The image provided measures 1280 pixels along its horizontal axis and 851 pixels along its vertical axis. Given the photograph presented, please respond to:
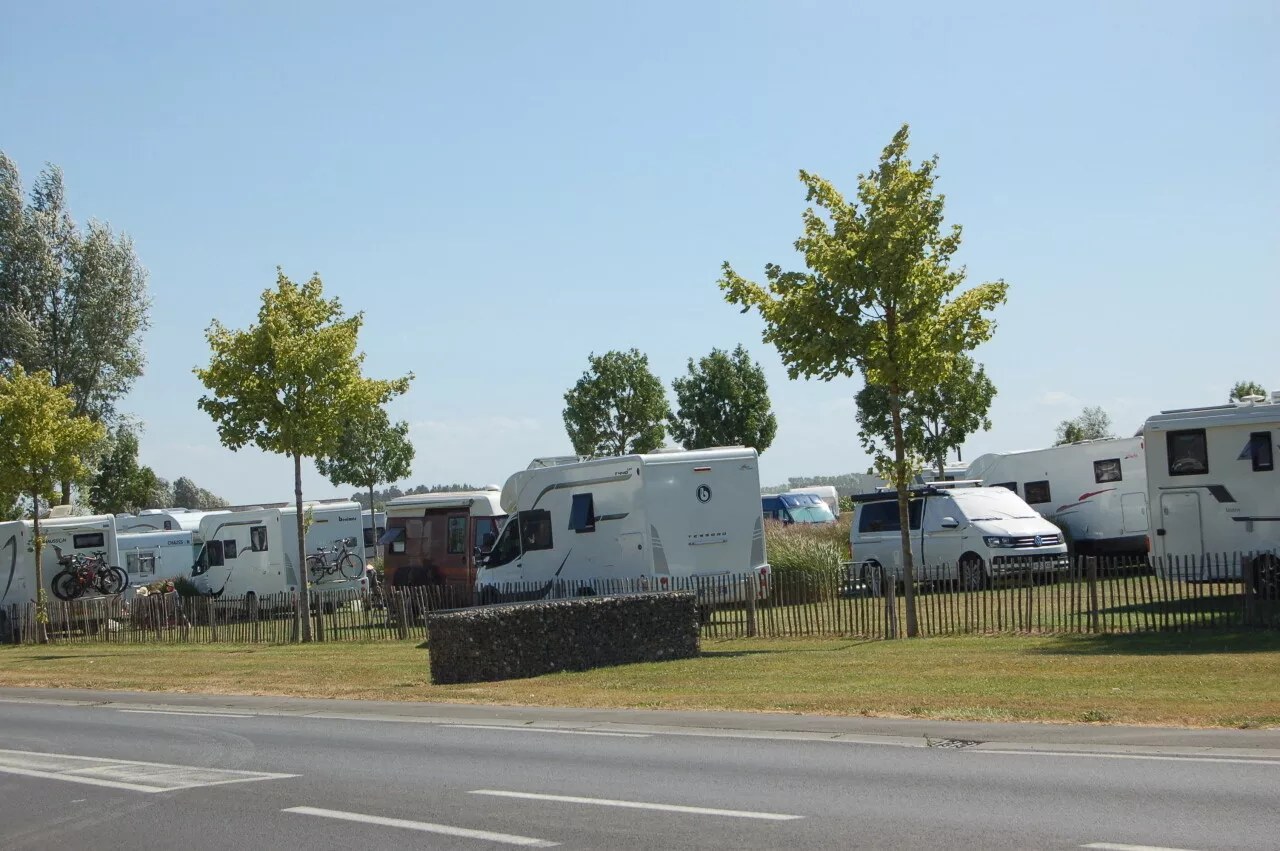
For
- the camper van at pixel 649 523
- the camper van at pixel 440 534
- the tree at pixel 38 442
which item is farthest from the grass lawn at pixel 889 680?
the tree at pixel 38 442

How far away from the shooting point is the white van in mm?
26047

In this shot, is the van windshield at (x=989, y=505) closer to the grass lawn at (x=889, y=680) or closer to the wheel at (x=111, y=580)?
the grass lawn at (x=889, y=680)

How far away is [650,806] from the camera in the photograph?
838 centimetres

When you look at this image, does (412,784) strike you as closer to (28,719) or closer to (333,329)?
(28,719)

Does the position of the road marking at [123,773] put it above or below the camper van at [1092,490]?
below

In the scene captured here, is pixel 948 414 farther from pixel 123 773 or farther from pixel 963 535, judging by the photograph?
pixel 123 773

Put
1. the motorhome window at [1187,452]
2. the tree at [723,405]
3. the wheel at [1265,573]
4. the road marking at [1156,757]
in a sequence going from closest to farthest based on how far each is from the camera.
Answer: the road marking at [1156,757] < the wheel at [1265,573] < the motorhome window at [1187,452] < the tree at [723,405]

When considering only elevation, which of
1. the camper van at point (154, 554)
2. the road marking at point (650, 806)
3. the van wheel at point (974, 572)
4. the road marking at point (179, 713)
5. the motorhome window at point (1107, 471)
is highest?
the motorhome window at point (1107, 471)

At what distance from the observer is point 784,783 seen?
9.09 m

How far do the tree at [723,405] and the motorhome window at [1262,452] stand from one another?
36.7 meters

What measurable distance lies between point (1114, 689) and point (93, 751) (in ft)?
32.6

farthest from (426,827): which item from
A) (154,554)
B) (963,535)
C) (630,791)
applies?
(154,554)

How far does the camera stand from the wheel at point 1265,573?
18.8m

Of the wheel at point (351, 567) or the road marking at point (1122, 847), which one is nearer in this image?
the road marking at point (1122, 847)
